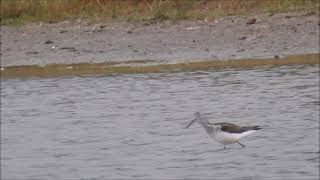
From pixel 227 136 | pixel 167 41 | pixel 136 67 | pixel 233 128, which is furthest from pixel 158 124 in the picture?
pixel 167 41

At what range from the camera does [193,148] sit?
34.2 feet

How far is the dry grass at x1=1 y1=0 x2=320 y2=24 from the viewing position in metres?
19.7

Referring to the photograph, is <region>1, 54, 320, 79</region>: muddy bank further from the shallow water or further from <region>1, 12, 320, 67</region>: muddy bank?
the shallow water

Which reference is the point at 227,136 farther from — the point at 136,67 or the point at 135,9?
the point at 135,9

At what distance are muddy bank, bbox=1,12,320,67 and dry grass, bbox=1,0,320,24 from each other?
0.57 metres

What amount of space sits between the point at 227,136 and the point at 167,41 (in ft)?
25.7

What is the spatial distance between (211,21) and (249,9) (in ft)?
4.47

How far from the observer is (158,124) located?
11.6 metres

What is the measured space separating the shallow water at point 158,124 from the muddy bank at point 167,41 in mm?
1551

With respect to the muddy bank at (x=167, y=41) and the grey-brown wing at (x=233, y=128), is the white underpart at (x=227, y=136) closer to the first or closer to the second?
the grey-brown wing at (x=233, y=128)

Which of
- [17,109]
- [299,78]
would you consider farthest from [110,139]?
[299,78]

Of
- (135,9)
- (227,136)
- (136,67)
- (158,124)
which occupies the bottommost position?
(135,9)

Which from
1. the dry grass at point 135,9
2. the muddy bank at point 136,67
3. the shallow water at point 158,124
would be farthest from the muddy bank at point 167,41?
the shallow water at point 158,124

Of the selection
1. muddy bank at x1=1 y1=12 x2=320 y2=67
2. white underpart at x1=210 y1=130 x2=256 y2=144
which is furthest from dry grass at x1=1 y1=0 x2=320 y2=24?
white underpart at x1=210 y1=130 x2=256 y2=144
